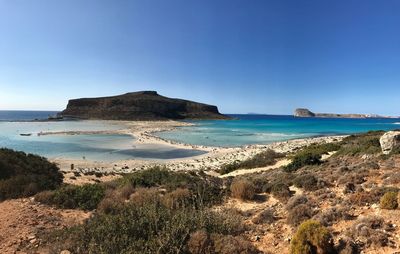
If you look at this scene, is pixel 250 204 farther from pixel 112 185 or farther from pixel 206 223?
pixel 112 185

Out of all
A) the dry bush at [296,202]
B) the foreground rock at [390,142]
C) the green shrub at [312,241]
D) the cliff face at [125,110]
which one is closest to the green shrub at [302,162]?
the foreground rock at [390,142]

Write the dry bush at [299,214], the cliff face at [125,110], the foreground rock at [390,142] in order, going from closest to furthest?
the dry bush at [299,214] → the foreground rock at [390,142] → the cliff face at [125,110]

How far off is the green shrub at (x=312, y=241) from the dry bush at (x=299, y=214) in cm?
175

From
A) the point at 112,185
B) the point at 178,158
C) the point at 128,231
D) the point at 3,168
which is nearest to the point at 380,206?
the point at 128,231

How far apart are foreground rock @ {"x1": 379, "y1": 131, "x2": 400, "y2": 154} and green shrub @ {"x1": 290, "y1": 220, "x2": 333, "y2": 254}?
12.7m

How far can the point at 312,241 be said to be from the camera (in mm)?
5848

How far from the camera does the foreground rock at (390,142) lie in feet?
53.3

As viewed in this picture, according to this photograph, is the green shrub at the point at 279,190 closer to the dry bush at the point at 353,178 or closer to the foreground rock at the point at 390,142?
the dry bush at the point at 353,178

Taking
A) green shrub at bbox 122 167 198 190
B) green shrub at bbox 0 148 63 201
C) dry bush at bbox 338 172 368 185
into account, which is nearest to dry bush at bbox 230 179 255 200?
green shrub at bbox 122 167 198 190

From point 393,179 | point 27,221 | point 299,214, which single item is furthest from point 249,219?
point 27,221

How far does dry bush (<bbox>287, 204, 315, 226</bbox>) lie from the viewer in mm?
7786

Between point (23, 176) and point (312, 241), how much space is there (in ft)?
39.1

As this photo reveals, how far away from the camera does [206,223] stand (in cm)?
661

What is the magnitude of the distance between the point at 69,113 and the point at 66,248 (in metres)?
154
